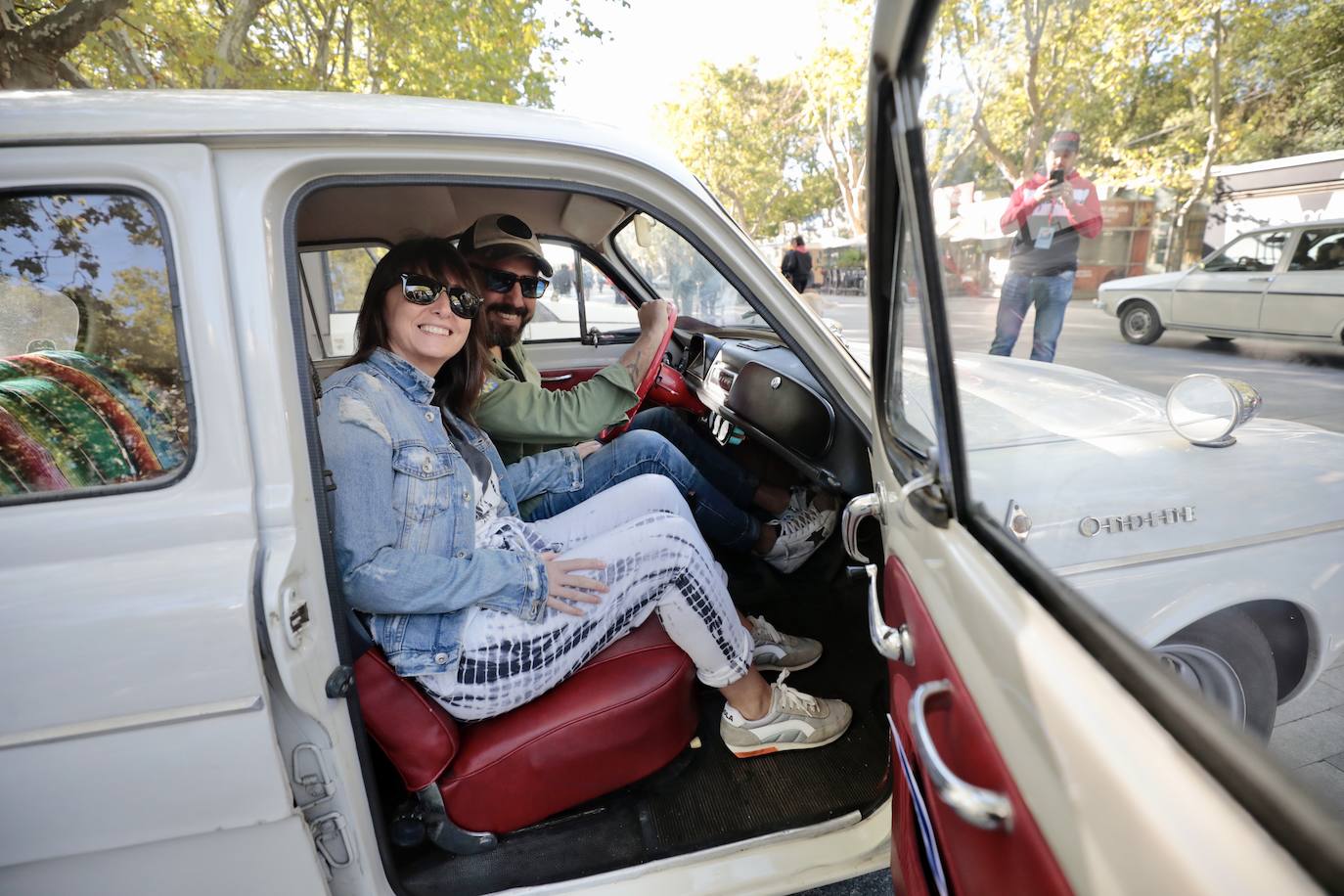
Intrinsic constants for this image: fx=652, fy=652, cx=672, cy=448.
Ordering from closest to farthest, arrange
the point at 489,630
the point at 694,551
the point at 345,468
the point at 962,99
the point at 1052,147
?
the point at 1052,147, the point at 962,99, the point at 345,468, the point at 489,630, the point at 694,551

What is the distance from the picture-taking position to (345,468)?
4.29 feet

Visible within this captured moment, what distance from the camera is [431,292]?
159 centimetres

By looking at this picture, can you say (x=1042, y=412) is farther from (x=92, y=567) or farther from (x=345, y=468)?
(x=92, y=567)

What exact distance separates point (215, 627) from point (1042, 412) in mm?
1382

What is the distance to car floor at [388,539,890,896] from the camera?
4.79ft

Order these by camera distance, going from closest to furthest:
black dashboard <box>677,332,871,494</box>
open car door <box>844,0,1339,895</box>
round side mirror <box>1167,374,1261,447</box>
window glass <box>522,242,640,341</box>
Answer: open car door <box>844,0,1339,895</box>
round side mirror <box>1167,374,1261,447</box>
black dashboard <box>677,332,871,494</box>
window glass <box>522,242,640,341</box>

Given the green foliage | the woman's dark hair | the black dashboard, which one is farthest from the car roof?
the green foliage

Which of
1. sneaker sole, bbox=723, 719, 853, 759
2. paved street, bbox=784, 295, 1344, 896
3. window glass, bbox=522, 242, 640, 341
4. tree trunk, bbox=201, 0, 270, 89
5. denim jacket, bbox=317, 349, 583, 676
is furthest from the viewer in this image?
tree trunk, bbox=201, 0, 270, 89

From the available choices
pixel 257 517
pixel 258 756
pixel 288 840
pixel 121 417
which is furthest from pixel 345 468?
pixel 288 840

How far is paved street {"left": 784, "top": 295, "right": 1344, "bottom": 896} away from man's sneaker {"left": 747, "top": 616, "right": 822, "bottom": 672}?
132 cm

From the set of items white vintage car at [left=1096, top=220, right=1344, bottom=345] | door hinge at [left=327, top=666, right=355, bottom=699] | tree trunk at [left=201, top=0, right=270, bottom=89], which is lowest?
door hinge at [left=327, top=666, right=355, bottom=699]

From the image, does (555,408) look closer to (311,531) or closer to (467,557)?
(467,557)

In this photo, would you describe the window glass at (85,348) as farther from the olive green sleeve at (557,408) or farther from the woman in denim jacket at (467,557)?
the olive green sleeve at (557,408)

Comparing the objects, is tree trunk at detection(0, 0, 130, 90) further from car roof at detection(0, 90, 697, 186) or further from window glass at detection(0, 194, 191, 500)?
window glass at detection(0, 194, 191, 500)
